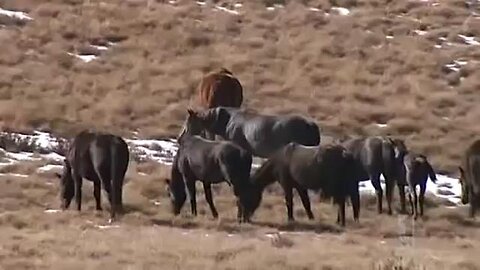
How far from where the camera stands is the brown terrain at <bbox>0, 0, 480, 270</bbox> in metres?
11.9

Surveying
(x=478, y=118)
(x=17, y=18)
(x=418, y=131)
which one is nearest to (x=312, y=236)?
(x=418, y=131)

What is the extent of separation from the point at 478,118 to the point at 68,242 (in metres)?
15.1

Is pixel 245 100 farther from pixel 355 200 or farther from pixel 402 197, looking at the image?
pixel 355 200

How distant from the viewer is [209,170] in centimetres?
1532

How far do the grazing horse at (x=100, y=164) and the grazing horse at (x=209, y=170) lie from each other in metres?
0.96

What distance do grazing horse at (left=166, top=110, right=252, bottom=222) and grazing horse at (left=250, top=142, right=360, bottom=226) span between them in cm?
35

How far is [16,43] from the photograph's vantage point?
31078 mm

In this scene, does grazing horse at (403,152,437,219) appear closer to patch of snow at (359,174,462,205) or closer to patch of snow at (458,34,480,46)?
patch of snow at (359,174,462,205)

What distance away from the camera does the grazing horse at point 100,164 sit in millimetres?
15250

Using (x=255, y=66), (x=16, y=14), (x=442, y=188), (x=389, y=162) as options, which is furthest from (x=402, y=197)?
(x=16, y=14)

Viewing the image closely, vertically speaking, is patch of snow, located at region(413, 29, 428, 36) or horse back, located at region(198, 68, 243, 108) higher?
patch of snow, located at region(413, 29, 428, 36)

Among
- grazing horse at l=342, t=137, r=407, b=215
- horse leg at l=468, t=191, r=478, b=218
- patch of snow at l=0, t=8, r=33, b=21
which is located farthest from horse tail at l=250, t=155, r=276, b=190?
patch of snow at l=0, t=8, r=33, b=21

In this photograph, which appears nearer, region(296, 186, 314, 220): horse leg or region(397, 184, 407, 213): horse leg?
region(296, 186, 314, 220): horse leg

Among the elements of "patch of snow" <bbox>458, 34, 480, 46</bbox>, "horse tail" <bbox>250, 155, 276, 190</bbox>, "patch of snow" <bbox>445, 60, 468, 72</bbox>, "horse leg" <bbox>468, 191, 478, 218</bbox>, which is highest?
"patch of snow" <bbox>458, 34, 480, 46</bbox>
